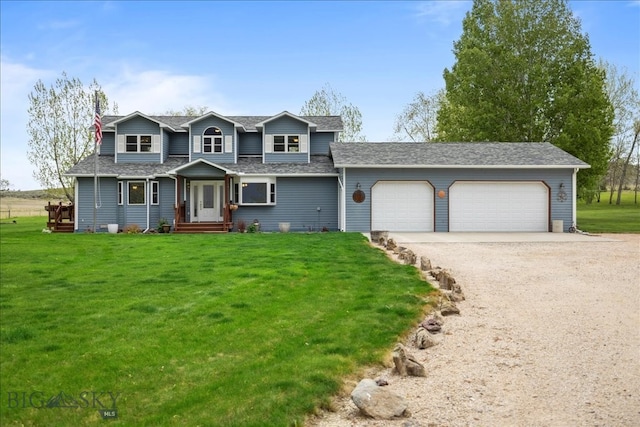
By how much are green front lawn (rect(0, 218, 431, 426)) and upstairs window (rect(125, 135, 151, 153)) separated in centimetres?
1452

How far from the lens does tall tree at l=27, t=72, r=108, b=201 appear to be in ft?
108

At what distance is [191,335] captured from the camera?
19.6 ft

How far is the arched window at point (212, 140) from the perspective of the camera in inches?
1012

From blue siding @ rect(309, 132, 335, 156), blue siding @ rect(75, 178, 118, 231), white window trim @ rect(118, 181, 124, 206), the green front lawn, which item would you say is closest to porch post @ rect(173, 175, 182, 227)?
white window trim @ rect(118, 181, 124, 206)

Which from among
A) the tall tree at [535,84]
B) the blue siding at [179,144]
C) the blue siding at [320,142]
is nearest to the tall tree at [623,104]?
the tall tree at [535,84]

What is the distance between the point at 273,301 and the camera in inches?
311

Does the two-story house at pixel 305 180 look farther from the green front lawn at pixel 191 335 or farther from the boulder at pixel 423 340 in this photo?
the boulder at pixel 423 340

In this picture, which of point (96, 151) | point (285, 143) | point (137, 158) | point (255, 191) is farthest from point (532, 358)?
point (137, 158)

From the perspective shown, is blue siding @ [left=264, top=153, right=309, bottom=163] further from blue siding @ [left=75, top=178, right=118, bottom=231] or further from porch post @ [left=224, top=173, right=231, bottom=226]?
blue siding @ [left=75, top=178, right=118, bottom=231]

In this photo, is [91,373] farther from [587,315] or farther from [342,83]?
[342,83]

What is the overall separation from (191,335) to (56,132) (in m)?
32.2

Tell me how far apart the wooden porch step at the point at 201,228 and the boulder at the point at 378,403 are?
1916cm

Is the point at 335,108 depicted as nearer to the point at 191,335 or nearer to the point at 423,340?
the point at 423,340

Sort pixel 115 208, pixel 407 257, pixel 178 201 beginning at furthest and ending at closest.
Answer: pixel 115 208
pixel 178 201
pixel 407 257
